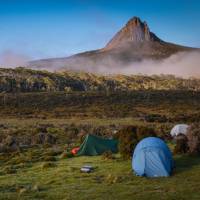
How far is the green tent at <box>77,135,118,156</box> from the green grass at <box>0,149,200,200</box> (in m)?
5.51

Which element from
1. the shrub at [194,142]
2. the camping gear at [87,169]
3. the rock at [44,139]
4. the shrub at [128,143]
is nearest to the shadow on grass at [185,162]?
the shrub at [194,142]

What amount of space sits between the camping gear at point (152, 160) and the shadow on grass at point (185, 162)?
0.83 metres

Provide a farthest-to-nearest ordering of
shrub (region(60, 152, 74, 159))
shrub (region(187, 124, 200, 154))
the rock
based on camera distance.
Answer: the rock < shrub (region(60, 152, 74, 159)) < shrub (region(187, 124, 200, 154))

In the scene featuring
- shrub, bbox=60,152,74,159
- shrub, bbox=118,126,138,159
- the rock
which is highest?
shrub, bbox=118,126,138,159

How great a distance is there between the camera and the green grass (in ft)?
65.3

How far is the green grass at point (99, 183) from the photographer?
19.9 m

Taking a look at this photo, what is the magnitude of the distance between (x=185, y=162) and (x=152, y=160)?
Result: 406 cm

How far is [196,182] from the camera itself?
72.1 ft

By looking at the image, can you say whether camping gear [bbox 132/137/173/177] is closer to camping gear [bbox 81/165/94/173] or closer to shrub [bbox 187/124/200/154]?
camping gear [bbox 81/165/94/173]

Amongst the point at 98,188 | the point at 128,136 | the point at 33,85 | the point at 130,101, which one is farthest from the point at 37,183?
the point at 33,85

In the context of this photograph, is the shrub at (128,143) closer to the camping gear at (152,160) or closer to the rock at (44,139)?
the camping gear at (152,160)

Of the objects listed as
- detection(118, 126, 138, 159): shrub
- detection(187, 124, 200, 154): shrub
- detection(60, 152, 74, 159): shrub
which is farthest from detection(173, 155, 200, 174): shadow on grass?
detection(60, 152, 74, 159): shrub

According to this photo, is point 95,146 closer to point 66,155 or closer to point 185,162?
point 66,155

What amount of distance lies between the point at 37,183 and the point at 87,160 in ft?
29.4
